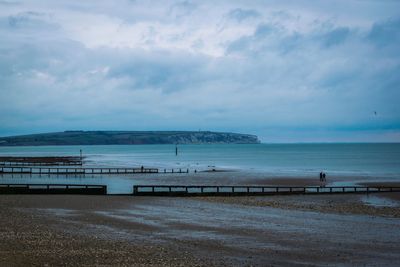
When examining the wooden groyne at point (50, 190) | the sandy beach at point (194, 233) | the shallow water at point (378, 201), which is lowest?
the shallow water at point (378, 201)

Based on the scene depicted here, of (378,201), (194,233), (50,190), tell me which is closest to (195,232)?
(194,233)

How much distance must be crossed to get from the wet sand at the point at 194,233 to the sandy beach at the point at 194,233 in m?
0.04

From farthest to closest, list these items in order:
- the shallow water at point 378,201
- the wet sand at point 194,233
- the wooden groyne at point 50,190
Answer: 1. the wooden groyne at point 50,190
2. the shallow water at point 378,201
3. the wet sand at point 194,233

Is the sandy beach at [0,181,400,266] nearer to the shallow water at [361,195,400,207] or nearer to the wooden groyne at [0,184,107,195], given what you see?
the shallow water at [361,195,400,207]

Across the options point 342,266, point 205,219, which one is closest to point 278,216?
point 205,219

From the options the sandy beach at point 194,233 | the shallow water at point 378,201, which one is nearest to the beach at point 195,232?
the sandy beach at point 194,233

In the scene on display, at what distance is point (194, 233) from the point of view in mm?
21641

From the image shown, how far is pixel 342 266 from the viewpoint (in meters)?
15.6

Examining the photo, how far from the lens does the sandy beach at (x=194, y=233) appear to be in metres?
16.4

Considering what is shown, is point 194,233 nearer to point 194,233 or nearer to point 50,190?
point 194,233

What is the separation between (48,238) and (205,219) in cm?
913

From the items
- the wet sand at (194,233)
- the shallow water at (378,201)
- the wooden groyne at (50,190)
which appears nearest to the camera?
the wet sand at (194,233)

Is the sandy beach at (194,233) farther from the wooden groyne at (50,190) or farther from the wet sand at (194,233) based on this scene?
the wooden groyne at (50,190)

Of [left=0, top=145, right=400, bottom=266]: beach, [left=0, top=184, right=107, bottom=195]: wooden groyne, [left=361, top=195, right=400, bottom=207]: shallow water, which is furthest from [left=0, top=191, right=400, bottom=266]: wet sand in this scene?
[left=0, top=184, right=107, bottom=195]: wooden groyne
